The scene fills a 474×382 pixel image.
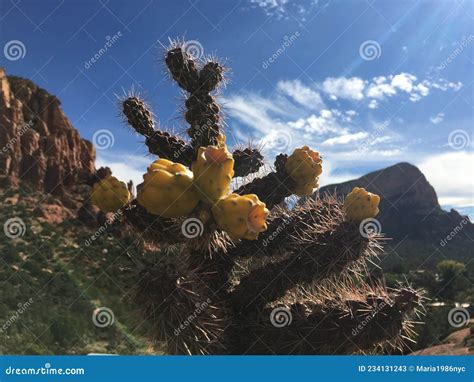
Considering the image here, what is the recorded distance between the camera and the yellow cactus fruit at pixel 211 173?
7.98 ft

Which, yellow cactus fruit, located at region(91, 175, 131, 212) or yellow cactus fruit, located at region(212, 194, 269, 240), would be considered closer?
yellow cactus fruit, located at region(212, 194, 269, 240)

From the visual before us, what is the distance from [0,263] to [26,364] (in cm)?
1709

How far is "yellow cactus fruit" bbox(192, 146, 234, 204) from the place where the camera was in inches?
95.8

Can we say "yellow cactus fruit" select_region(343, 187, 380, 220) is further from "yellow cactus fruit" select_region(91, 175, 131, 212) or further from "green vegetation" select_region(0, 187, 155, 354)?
"green vegetation" select_region(0, 187, 155, 354)

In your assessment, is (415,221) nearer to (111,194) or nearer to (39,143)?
(111,194)

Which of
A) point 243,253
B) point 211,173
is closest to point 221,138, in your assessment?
point 243,253

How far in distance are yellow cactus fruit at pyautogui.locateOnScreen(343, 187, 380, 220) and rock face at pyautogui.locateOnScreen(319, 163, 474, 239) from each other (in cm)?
2077

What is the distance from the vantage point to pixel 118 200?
3.09m

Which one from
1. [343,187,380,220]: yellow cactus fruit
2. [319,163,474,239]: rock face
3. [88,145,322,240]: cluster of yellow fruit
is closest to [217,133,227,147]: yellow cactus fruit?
[88,145,322,240]: cluster of yellow fruit

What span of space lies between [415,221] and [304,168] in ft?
111

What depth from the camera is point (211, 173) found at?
96.0 inches

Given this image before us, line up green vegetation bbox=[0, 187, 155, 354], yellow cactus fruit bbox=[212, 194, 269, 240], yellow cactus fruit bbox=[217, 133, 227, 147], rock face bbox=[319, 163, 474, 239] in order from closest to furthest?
yellow cactus fruit bbox=[212, 194, 269, 240] → yellow cactus fruit bbox=[217, 133, 227, 147] → green vegetation bbox=[0, 187, 155, 354] → rock face bbox=[319, 163, 474, 239]

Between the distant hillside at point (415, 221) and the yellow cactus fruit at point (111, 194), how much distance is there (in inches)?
586

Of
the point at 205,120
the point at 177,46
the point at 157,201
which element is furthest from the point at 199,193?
the point at 177,46
